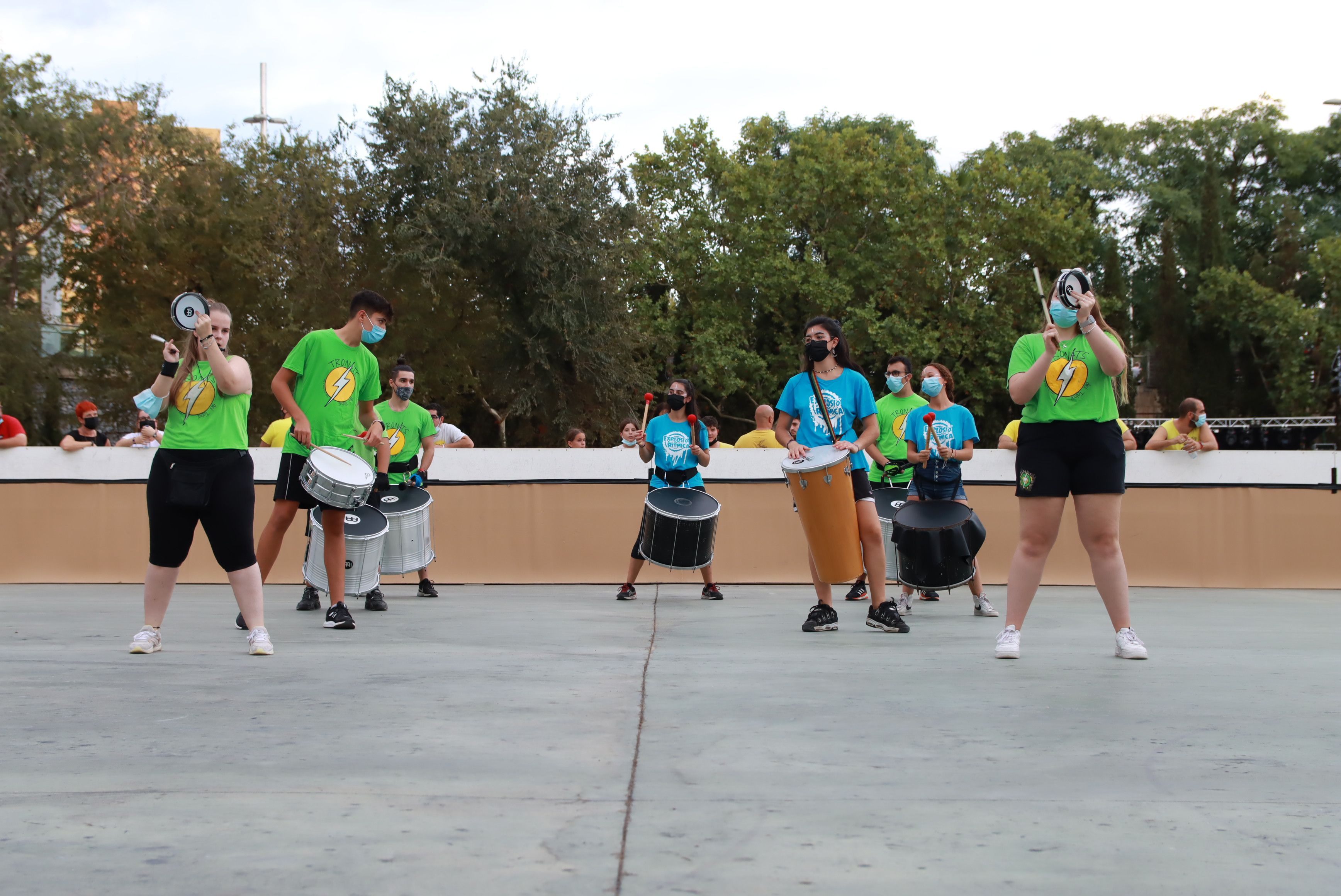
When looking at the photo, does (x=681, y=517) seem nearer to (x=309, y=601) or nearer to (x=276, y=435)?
(x=309, y=601)

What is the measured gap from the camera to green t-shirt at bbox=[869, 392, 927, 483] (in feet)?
32.0

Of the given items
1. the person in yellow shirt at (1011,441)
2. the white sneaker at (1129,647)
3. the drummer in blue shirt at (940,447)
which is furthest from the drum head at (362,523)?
the person in yellow shirt at (1011,441)

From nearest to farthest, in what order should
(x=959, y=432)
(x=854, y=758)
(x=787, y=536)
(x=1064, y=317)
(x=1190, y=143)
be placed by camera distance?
(x=854, y=758) → (x=1064, y=317) → (x=959, y=432) → (x=787, y=536) → (x=1190, y=143)

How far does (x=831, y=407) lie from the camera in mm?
7672

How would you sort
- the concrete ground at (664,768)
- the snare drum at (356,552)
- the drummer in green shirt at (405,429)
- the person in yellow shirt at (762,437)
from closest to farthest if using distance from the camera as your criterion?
1. the concrete ground at (664,768)
2. the snare drum at (356,552)
3. the drummer in green shirt at (405,429)
4. the person in yellow shirt at (762,437)

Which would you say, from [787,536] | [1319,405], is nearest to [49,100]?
[787,536]

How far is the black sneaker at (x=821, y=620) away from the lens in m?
7.61

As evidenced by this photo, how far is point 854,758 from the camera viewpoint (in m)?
3.94

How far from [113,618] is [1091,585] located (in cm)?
837

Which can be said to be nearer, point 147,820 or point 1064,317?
point 147,820

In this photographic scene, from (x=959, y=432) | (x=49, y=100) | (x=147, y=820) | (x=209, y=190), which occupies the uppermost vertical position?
(x=49, y=100)

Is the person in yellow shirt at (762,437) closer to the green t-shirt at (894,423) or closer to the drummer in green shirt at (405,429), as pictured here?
the green t-shirt at (894,423)

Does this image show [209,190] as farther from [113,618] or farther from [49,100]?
[113,618]

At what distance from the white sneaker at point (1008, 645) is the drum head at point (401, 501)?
4987 millimetres
